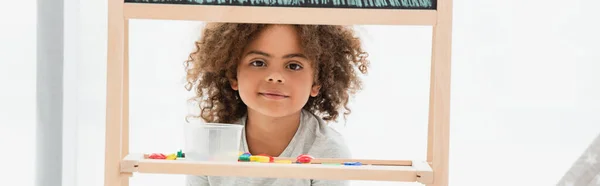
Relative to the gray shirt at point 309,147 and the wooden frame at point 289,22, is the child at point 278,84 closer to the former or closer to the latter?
the gray shirt at point 309,147

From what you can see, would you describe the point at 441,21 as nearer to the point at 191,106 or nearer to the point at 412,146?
the point at 412,146

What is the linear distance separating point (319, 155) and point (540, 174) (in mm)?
484

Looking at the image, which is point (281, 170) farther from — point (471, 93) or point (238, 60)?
point (471, 93)

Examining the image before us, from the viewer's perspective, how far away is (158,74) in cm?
148

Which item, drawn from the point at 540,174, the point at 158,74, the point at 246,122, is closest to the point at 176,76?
the point at 158,74

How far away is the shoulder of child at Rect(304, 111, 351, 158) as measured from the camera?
1.39 meters

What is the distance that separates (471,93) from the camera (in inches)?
59.7

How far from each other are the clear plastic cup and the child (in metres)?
0.13

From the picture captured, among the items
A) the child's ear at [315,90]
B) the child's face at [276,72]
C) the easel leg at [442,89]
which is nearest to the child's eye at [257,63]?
the child's face at [276,72]

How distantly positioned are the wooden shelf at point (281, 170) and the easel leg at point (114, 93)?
0.02 metres

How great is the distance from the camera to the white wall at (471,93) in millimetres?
1450
